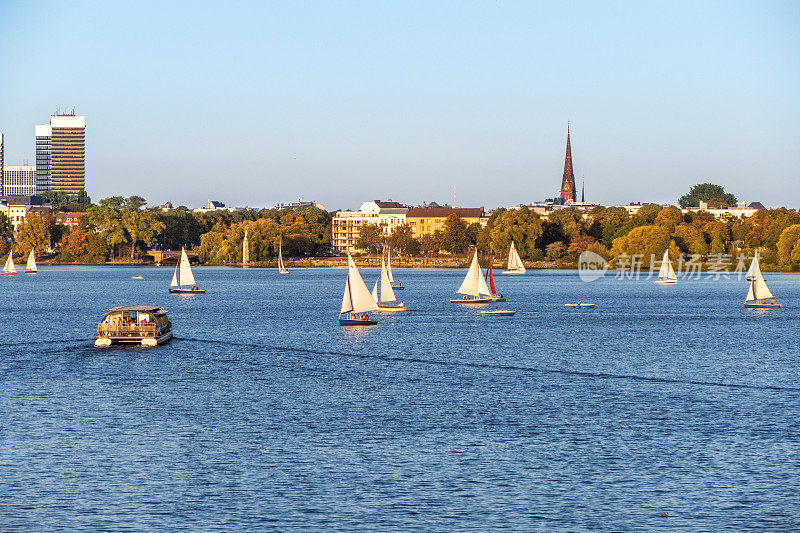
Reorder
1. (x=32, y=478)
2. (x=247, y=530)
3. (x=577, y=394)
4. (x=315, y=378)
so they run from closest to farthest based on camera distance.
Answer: (x=247, y=530), (x=32, y=478), (x=577, y=394), (x=315, y=378)

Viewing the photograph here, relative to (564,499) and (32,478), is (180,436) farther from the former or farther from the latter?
(564,499)

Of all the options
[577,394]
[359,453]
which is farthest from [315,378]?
[359,453]

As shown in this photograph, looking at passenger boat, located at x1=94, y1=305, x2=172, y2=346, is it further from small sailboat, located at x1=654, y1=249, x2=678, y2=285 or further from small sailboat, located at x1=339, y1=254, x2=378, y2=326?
small sailboat, located at x1=654, y1=249, x2=678, y2=285

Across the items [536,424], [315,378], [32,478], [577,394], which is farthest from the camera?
[315,378]

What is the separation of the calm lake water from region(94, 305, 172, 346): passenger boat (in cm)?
130

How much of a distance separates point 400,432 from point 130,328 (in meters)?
35.1

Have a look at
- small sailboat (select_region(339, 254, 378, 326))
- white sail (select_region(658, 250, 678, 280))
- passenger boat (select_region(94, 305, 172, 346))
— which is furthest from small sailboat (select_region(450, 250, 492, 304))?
white sail (select_region(658, 250, 678, 280))

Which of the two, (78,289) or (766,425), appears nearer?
(766,425)

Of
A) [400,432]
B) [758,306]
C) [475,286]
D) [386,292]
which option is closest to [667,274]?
[758,306]

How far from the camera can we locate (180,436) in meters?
40.0

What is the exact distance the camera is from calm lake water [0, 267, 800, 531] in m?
29.8

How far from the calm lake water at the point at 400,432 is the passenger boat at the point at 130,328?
1.30m

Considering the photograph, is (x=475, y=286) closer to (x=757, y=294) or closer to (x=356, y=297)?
(x=356, y=297)

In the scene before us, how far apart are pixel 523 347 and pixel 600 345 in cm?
615
